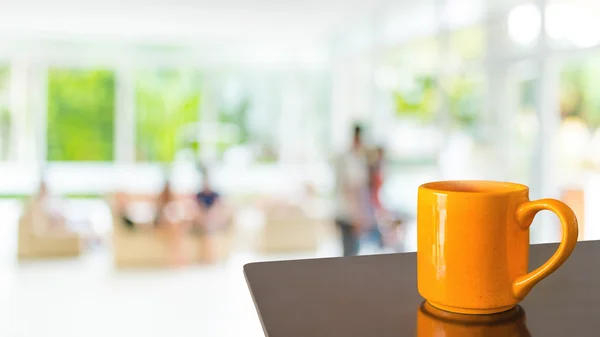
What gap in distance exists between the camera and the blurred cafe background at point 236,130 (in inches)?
180

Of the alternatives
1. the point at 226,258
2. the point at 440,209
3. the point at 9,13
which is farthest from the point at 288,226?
the point at 440,209

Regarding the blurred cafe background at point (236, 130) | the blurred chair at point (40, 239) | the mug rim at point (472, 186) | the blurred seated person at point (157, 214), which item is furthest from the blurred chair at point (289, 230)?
the mug rim at point (472, 186)

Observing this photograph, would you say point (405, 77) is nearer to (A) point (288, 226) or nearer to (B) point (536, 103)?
(A) point (288, 226)

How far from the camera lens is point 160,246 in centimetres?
662

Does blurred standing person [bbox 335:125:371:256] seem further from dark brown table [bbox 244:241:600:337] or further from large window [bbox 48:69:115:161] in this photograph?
large window [bbox 48:69:115:161]

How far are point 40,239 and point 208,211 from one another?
177cm

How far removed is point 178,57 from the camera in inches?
432

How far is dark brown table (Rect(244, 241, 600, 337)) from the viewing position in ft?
2.13

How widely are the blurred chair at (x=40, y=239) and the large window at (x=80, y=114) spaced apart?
159 inches

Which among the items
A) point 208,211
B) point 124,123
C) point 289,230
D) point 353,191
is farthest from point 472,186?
point 124,123

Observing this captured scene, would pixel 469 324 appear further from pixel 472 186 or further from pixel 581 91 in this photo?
pixel 581 91

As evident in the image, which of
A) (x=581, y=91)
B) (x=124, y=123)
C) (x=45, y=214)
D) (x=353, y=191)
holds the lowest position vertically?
(x=45, y=214)

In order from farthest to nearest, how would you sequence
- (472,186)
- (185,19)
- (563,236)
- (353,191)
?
(185,19), (353,191), (472,186), (563,236)

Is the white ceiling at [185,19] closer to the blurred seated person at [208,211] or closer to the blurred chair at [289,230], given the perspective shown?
the blurred seated person at [208,211]
